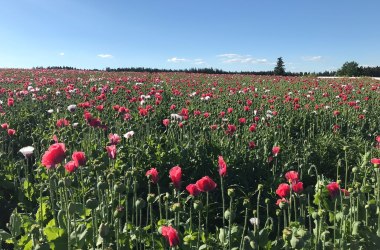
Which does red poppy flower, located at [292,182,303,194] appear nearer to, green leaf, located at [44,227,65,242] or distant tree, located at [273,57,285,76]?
green leaf, located at [44,227,65,242]

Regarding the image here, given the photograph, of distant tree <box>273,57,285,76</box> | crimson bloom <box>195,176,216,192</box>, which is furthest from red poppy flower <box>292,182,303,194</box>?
distant tree <box>273,57,285,76</box>

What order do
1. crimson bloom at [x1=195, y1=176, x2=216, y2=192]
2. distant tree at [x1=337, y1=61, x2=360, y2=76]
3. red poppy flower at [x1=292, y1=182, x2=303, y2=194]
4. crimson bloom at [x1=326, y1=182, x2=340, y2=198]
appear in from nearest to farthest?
crimson bloom at [x1=195, y1=176, x2=216, y2=192] < crimson bloom at [x1=326, y1=182, x2=340, y2=198] < red poppy flower at [x1=292, y1=182, x2=303, y2=194] < distant tree at [x1=337, y1=61, x2=360, y2=76]

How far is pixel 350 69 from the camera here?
1719 inches

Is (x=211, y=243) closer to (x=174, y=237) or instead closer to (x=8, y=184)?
(x=174, y=237)

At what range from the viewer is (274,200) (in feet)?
14.7

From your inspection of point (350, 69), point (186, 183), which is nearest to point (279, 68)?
point (350, 69)

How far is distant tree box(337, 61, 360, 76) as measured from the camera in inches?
1709

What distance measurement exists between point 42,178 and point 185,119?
2316mm

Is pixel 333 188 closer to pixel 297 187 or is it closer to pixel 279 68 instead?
pixel 297 187

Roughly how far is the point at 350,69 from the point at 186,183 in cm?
4312

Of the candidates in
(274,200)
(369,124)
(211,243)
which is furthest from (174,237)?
(369,124)

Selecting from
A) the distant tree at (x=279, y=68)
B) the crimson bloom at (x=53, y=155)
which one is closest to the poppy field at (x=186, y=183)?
the crimson bloom at (x=53, y=155)

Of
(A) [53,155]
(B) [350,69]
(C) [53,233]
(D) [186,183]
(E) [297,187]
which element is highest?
(B) [350,69]

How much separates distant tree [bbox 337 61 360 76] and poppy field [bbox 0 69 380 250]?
36.3 metres
